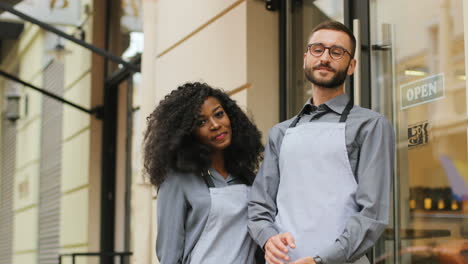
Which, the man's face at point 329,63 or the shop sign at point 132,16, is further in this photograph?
the shop sign at point 132,16

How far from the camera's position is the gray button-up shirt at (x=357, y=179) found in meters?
2.53

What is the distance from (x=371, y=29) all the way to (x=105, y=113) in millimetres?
5570

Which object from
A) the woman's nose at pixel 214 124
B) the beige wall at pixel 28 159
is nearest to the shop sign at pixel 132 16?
the beige wall at pixel 28 159

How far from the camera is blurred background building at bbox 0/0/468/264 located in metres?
3.57

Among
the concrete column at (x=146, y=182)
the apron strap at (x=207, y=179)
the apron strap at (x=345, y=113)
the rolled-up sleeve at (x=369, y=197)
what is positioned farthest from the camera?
the concrete column at (x=146, y=182)

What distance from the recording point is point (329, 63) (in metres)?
2.78

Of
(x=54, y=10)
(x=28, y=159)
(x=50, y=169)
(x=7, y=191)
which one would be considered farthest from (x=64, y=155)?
(x=7, y=191)

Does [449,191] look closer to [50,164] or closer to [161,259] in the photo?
[161,259]

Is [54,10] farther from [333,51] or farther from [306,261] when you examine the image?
[306,261]

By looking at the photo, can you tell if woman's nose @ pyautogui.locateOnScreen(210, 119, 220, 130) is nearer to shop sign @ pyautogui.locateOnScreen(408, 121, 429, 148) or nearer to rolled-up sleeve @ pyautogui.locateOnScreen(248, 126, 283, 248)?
rolled-up sleeve @ pyautogui.locateOnScreen(248, 126, 283, 248)

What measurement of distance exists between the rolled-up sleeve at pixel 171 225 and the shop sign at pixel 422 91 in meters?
1.31

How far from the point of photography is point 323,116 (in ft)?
9.35

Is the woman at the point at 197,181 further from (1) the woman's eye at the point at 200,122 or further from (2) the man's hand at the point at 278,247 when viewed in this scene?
(2) the man's hand at the point at 278,247

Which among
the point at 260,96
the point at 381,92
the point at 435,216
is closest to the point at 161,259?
the point at 435,216
